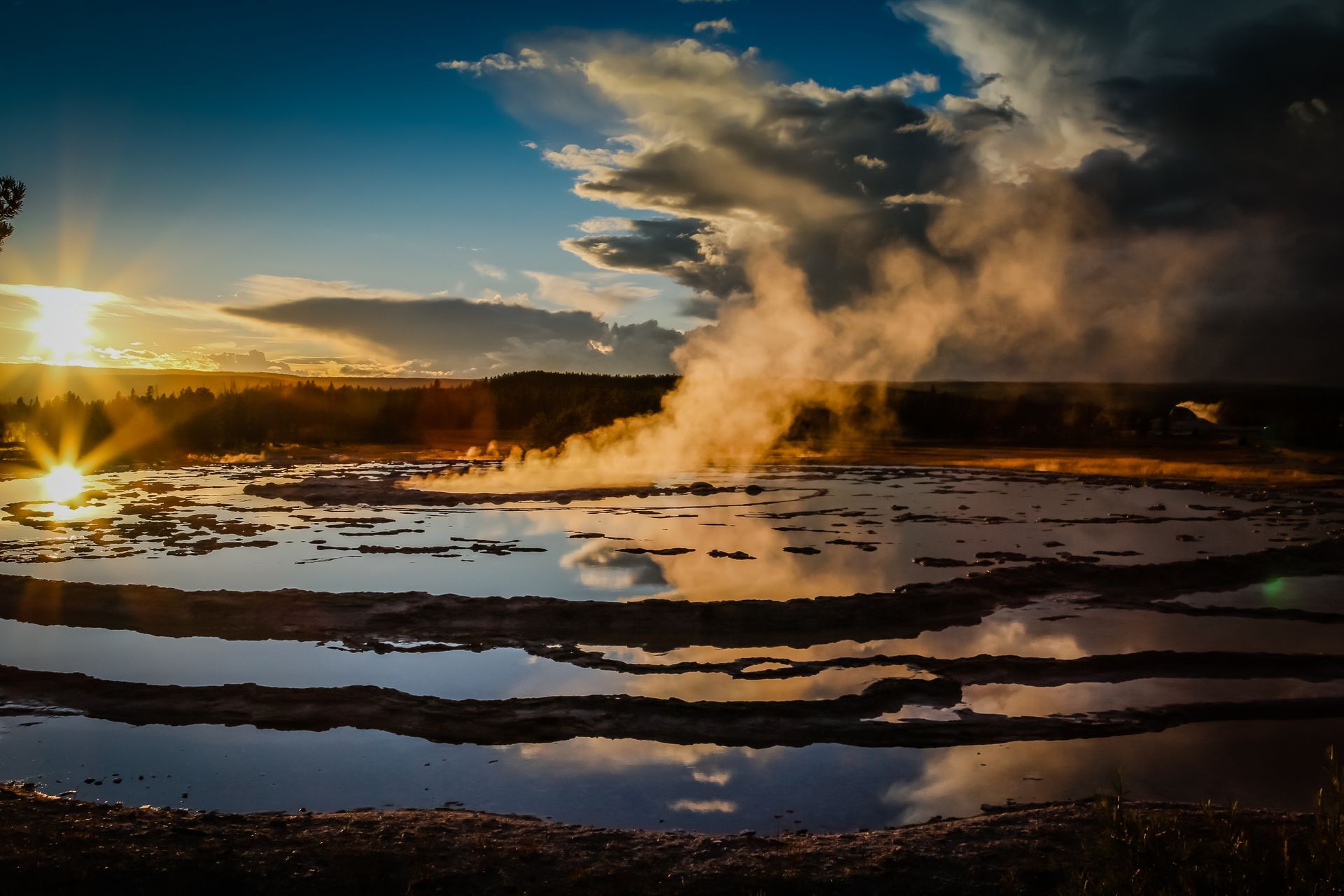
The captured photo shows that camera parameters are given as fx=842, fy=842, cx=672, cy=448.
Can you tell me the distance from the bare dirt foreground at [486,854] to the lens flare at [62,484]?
4632 cm

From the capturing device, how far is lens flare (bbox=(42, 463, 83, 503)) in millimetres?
49688

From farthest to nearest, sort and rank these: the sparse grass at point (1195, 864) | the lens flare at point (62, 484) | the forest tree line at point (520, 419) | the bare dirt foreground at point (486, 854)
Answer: the forest tree line at point (520, 419), the lens flare at point (62, 484), the bare dirt foreground at point (486, 854), the sparse grass at point (1195, 864)

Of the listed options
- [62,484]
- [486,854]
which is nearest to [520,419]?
[62,484]

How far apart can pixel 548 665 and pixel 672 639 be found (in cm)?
331

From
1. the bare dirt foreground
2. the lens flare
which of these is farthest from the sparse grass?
the lens flare

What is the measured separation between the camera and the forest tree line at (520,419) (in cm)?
10212

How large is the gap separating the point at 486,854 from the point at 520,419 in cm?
13188

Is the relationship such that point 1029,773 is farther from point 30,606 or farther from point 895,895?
point 30,606

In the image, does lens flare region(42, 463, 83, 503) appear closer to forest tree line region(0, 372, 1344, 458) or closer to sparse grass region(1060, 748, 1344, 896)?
forest tree line region(0, 372, 1344, 458)

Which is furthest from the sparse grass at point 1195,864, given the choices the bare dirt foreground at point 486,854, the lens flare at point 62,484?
the lens flare at point 62,484

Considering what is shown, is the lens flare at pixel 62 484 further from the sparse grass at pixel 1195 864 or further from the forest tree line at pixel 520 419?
the sparse grass at pixel 1195 864

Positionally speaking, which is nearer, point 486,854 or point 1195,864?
point 1195,864

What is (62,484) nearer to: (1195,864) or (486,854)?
(486,854)

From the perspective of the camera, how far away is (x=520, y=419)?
13850 centimetres
